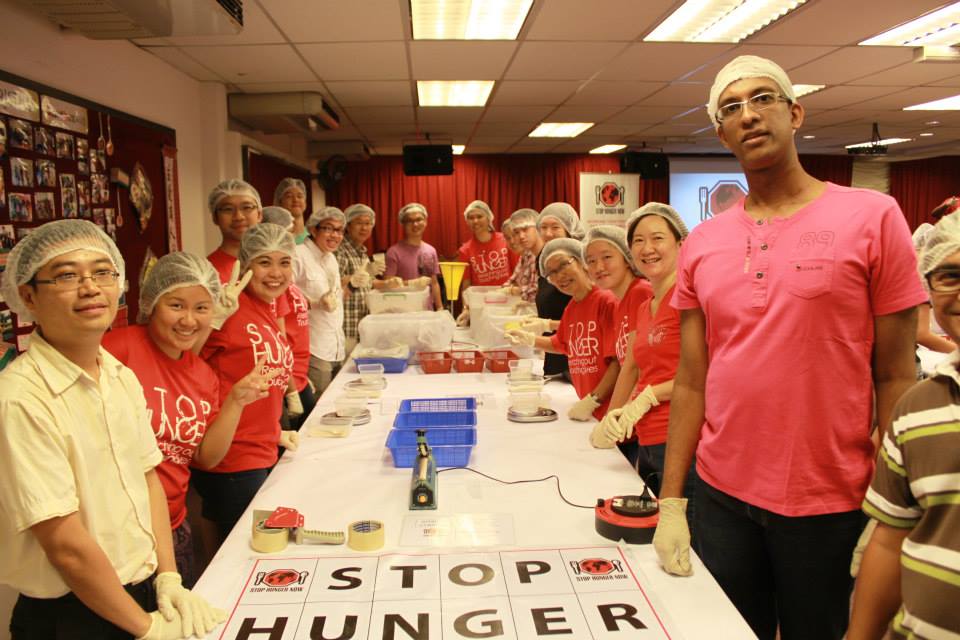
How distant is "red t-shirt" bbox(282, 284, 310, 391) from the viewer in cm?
286

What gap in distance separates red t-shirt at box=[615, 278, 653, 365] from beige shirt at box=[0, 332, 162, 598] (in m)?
1.59

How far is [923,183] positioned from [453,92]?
8845 mm

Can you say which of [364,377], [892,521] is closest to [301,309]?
[364,377]

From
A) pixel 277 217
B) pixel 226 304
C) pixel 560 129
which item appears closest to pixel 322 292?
pixel 277 217

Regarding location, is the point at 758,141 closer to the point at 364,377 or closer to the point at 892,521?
the point at 892,521

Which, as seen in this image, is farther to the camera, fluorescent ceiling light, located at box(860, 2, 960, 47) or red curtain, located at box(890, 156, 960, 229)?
red curtain, located at box(890, 156, 960, 229)

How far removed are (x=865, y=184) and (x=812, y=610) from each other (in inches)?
443

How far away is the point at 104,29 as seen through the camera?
2.76m

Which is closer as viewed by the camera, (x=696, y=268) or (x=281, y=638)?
(x=281, y=638)

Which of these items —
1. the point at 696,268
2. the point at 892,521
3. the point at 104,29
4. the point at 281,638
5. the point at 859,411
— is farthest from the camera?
the point at 104,29

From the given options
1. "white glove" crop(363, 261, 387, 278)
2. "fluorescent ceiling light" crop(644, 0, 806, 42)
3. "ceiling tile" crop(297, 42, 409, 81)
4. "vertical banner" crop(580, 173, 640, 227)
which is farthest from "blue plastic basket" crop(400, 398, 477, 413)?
"vertical banner" crop(580, 173, 640, 227)

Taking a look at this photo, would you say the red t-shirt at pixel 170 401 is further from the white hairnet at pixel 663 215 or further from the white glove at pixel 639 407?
the white hairnet at pixel 663 215

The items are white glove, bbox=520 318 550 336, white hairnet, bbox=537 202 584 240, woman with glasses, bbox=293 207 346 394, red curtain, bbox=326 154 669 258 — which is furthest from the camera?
red curtain, bbox=326 154 669 258

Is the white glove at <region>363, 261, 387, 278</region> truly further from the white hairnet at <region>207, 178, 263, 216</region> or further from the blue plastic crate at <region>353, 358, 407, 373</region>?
the white hairnet at <region>207, 178, 263, 216</region>
